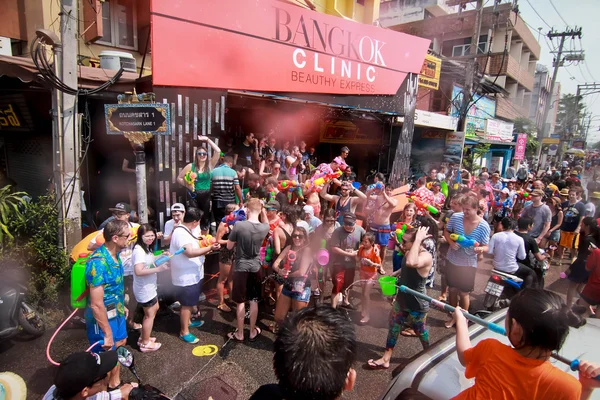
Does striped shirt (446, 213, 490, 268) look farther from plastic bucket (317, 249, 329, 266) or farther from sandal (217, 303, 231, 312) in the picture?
sandal (217, 303, 231, 312)

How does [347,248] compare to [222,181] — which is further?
[222,181]

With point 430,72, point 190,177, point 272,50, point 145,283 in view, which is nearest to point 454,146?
point 430,72

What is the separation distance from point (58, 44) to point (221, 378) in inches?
196

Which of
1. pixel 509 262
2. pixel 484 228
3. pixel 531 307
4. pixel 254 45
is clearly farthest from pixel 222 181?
pixel 531 307

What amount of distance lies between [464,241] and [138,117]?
4637 millimetres

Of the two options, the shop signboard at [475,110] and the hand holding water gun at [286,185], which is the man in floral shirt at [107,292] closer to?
the hand holding water gun at [286,185]

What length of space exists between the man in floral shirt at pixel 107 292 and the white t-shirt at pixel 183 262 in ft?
2.73

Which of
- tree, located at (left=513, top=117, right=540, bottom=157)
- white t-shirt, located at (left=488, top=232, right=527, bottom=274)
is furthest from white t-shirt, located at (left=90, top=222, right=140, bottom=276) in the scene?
tree, located at (left=513, top=117, right=540, bottom=157)

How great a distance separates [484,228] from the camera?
4594mm

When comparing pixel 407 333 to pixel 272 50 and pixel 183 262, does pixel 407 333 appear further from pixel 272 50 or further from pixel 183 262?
pixel 272 50

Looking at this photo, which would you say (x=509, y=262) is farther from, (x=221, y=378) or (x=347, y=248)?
(x=221, y=378)

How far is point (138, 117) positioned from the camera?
450 centimetres

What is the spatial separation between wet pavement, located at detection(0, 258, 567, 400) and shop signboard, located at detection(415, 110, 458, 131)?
1160 cm

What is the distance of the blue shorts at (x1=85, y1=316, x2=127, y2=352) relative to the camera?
302 cm
